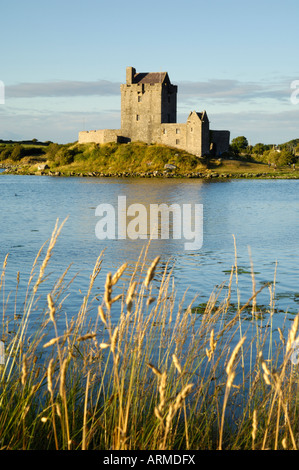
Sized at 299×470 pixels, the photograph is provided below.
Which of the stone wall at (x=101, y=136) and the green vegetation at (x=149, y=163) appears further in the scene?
the stone wall at (x=101, y=136)

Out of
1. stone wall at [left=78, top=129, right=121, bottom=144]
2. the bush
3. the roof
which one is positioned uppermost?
the roof

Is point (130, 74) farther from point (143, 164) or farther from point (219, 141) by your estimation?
point (219, 141)

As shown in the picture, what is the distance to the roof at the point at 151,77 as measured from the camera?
93650 mm

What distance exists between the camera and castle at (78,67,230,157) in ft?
298

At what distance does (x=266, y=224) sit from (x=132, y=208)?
13004 millimetres

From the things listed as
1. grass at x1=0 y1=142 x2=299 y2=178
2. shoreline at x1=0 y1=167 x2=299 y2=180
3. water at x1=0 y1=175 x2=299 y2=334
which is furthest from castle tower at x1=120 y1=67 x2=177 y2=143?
water at x1=0 y1=175 x2=299 y2=334

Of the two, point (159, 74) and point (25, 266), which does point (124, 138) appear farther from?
point (25, 266)

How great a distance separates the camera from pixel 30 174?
106062 millimetres

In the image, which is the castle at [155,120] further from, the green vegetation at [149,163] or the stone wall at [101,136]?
the green vegetation at [149,163]

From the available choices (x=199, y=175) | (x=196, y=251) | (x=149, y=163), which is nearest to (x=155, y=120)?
(x=149, y=163)

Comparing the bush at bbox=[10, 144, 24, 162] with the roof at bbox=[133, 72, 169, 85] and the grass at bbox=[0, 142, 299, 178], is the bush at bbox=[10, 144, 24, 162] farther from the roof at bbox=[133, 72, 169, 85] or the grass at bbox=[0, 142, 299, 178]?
the roof at bbox=[133, 72, 169, 85]

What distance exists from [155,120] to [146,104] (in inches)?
130

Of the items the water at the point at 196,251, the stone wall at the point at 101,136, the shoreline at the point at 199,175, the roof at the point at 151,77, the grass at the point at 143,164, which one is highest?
the roof at the point at 151,77

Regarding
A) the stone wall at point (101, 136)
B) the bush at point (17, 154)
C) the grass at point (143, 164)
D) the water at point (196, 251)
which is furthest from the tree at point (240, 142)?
the water at point (196, 251)
